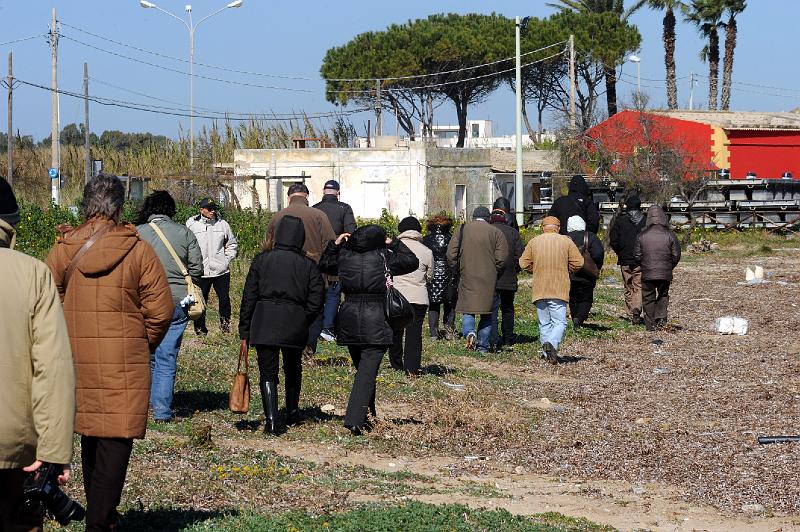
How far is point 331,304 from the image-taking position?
15141 millimetres

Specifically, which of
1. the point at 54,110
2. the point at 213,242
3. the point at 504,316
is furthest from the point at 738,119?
the point at 213,242

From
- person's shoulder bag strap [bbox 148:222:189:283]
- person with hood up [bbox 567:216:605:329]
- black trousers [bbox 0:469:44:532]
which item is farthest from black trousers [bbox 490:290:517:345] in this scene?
black trousers [bbox 0:469:44:532]

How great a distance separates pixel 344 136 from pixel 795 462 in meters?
48.9

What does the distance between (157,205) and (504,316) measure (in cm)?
700

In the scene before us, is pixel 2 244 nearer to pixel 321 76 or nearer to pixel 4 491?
pixel 4 491

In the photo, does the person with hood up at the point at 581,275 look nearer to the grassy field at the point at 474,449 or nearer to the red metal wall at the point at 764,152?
the grassy field at the point at 474,449

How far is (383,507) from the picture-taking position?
24.4ft

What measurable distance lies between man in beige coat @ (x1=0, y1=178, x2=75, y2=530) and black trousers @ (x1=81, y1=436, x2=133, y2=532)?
1449mm

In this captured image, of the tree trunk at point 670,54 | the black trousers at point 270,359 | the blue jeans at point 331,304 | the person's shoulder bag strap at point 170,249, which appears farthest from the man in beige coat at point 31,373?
the tree trunk at point 670,54

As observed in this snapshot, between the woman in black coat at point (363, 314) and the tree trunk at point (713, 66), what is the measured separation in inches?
2322

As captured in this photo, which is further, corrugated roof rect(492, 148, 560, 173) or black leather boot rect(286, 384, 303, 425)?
corrugated roof rect(492, 148, 560, 173)

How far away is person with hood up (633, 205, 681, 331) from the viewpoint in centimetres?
1780

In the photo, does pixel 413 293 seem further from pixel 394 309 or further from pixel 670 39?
pixel 670 39

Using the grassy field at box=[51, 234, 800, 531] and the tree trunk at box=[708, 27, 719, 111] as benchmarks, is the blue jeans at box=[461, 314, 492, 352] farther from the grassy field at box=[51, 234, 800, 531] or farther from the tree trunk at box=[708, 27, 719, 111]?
the tree trunk at box=[708, 27, 719, 111]
